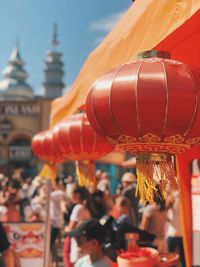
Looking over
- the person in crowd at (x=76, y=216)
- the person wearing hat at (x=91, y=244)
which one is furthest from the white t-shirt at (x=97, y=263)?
the person in crowd at (x=76, y=216)

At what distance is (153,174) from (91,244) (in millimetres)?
1070

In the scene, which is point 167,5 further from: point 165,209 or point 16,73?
point 16,73

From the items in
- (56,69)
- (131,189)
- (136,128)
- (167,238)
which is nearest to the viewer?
→ (136,128)

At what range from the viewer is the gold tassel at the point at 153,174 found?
8.04 ft

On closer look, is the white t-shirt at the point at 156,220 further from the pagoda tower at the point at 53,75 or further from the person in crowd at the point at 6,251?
the pagoda tower at the point at 53,75

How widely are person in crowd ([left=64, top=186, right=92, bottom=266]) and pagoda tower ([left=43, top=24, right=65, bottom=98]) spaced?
4523 cm

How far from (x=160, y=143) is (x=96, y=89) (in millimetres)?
412

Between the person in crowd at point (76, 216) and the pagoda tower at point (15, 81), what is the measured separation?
43301 mm

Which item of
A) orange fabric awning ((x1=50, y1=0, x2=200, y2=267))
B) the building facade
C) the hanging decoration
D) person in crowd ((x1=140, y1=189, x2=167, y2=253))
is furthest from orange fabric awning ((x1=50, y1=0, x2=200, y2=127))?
the building facade

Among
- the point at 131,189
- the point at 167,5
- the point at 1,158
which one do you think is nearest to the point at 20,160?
the point at 1,158

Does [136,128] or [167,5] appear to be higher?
[167,5]

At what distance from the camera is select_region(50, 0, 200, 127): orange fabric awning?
8.38 ft

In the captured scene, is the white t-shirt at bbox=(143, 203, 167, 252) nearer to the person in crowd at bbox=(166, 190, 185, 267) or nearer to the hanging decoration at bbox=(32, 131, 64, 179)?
the person in crowd at bbox=(166, 190, 185, 267)

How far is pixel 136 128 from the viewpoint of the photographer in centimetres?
224
